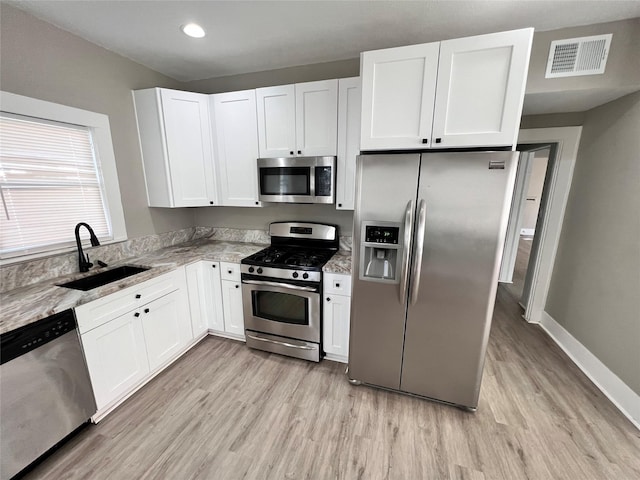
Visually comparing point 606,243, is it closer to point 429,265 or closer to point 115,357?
point 429,265

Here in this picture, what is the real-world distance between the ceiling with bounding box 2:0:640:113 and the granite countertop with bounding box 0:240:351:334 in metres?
1.85

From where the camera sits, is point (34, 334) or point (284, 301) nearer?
point (34, 334)

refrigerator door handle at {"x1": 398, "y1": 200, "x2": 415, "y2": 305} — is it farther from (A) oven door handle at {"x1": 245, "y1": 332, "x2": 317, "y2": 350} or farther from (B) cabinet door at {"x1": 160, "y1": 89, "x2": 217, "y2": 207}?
(B) cabinet door at {"x1": 160, "y1": 89, "x2": 217, "y2": 207}

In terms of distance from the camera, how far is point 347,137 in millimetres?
2271

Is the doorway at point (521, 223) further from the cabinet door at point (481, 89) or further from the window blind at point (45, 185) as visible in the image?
the window blind at point (45, 185)

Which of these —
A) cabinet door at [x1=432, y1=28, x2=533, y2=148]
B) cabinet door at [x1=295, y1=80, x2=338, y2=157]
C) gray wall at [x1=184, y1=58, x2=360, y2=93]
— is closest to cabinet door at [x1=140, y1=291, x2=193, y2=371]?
cabinet door at [x1=295, y1=80, x2=338, y2=157]

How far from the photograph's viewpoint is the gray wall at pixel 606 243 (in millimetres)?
1915

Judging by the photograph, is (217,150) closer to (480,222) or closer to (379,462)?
(480,222)

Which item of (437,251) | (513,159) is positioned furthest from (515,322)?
(513,159)

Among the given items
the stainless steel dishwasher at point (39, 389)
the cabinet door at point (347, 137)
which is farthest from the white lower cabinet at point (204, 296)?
the cabinet door at point (347, 137)

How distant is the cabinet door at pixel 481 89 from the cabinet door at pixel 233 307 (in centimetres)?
216

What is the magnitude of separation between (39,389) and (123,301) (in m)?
0.59

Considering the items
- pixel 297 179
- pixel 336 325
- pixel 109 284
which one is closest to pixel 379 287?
pixel 336 325

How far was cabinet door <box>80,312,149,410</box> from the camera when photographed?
1691 millimetres
